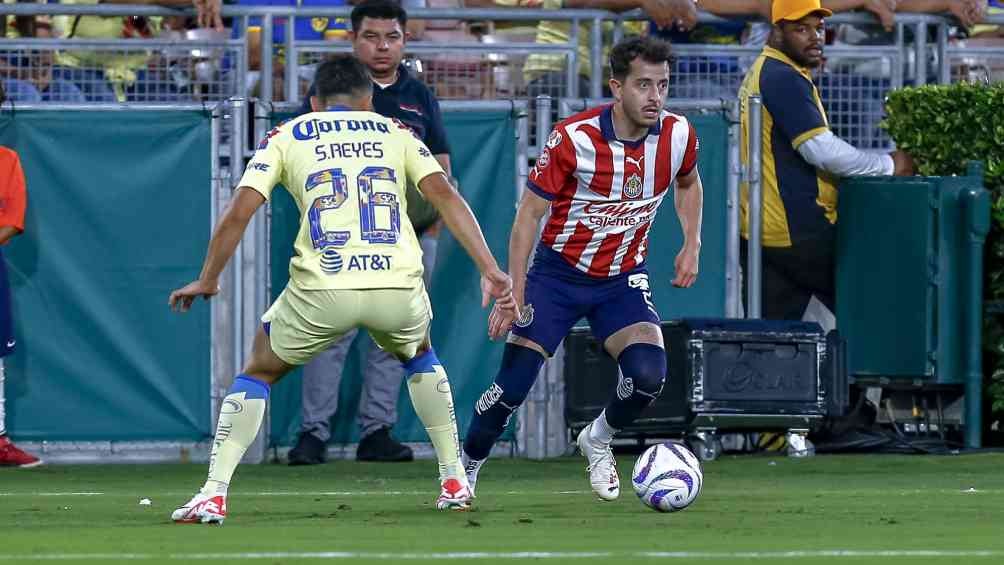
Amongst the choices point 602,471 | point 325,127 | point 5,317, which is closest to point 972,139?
point 602,471

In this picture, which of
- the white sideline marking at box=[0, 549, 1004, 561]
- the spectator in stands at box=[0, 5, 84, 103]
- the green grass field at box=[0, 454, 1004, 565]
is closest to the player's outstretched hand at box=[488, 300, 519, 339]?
the green grass field at box=[0, 454, 1004, 565]

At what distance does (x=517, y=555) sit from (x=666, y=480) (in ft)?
6.67

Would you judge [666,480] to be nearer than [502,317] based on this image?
Yes

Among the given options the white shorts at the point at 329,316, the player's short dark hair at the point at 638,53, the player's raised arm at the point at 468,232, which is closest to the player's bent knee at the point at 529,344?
the player's raised arm at the point at 468,232

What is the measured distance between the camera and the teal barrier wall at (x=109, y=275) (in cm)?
1223

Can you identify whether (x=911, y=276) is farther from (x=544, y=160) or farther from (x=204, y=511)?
(x=204, y=511)

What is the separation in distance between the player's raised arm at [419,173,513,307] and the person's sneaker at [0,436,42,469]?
15.0 feet

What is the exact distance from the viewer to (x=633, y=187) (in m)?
9.56

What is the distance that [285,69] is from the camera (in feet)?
41.2

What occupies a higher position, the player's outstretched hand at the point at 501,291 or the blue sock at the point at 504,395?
the player's outstretched hand at the point at 501,291

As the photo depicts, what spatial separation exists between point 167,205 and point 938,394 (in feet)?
16.7

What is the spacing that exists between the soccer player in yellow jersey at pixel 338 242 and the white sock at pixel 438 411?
0.25m

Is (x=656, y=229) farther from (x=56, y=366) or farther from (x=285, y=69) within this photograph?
(x=56, y=366)

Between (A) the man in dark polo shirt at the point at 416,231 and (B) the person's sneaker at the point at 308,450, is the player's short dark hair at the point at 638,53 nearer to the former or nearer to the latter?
(A) the man in dark polo shirt at the point at 416,231
